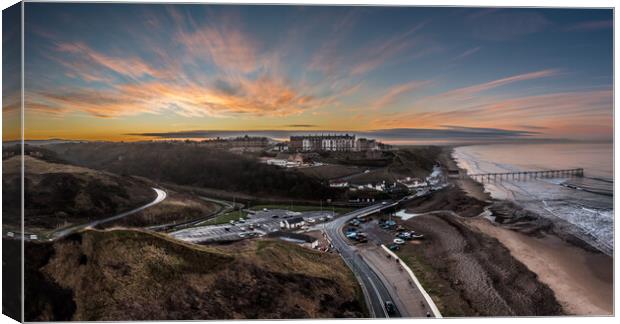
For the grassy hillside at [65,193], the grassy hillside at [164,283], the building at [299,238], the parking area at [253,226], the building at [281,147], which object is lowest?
the grassy hillside at [164,283]

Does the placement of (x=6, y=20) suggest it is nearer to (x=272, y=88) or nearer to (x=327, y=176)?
(x=272, y=88)

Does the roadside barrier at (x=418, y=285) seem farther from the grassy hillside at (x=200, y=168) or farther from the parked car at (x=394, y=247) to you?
the grassy hillside at (x=200, y=168)

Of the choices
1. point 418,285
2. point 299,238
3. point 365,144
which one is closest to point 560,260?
point 418,285

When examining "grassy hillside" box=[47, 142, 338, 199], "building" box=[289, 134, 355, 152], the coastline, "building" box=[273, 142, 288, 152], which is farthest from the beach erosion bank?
"building" box=[273, 142, 288, 152]

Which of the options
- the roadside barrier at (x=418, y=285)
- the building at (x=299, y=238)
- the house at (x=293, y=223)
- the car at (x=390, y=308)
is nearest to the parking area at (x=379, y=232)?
the roadside barrier at (x=418, y=285)

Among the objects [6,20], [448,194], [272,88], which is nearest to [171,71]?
[272,88]

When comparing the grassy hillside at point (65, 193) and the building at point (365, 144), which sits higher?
the building at point (365, 144)
